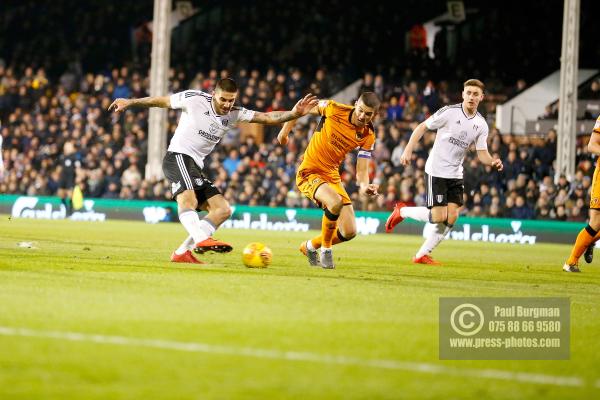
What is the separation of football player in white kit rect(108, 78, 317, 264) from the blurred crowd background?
39.9 ft

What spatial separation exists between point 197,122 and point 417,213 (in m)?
3.99

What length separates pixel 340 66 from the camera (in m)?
34.8

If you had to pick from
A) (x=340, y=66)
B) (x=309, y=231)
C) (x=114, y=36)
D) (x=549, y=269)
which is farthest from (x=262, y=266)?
(x=114, y=36)

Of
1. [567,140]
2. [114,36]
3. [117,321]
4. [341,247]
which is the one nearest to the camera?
[117,321]

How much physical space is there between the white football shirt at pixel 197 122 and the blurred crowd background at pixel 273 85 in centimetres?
1218

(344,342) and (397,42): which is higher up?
(397,42)

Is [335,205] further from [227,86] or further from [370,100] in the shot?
[227,86]

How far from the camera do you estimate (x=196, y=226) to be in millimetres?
12758

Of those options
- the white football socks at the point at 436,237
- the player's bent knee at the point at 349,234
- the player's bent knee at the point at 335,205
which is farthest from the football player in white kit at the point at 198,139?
the white football socks at the point at 436,237

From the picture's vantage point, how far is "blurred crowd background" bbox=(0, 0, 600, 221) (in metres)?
26.8

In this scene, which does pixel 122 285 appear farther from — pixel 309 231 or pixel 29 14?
pixel 29 14

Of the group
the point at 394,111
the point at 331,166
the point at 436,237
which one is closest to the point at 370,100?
the point at 331,166

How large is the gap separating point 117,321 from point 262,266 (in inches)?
216

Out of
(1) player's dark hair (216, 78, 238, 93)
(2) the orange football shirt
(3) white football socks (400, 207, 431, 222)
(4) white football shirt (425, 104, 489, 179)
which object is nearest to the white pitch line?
(1) player's dark hair (216, 78, 238, 93)
